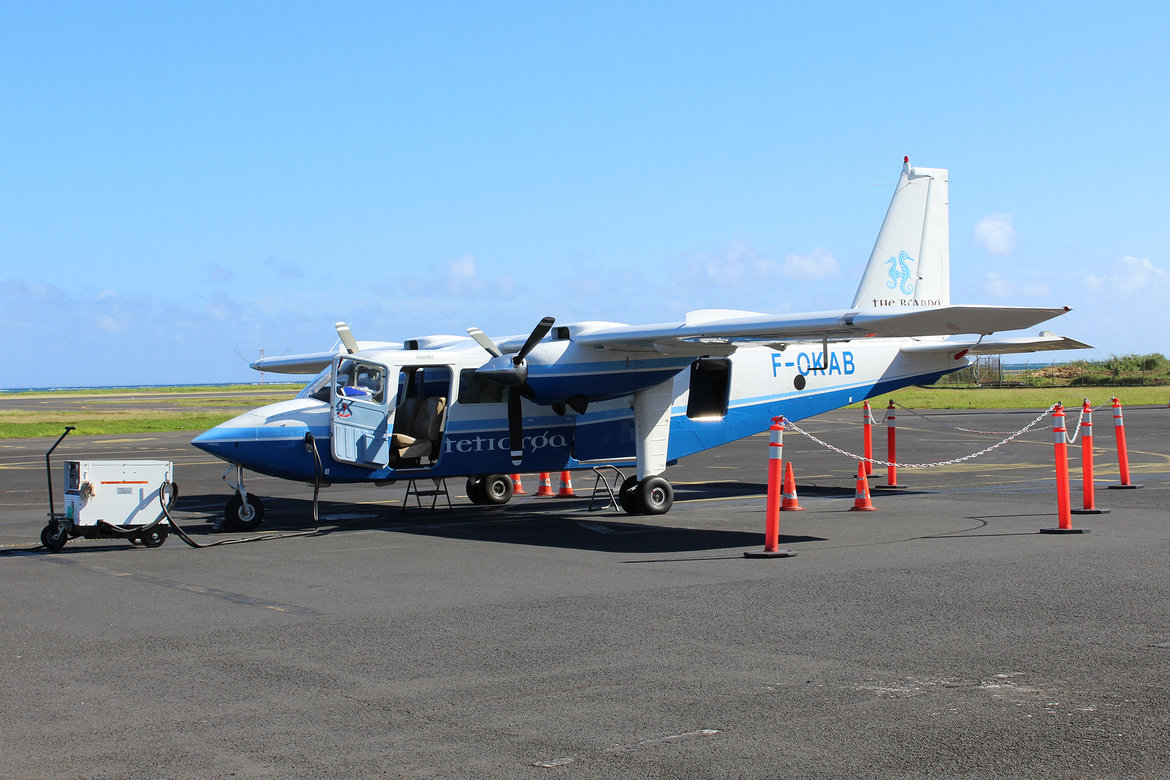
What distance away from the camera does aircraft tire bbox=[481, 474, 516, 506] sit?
18.9 meters

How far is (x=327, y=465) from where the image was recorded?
51.8 feet

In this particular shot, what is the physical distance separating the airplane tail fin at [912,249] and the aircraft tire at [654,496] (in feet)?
20.4

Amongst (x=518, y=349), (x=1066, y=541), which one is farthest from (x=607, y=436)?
(x=1066, y=541)

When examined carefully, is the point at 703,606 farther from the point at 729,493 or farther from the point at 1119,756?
the point at 729,493

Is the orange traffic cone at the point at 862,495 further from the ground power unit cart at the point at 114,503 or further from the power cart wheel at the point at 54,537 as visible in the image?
the power cart wheel at the point at 54,537

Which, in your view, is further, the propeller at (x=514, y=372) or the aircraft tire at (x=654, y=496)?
the aircraft tire at (x=654, y=496)

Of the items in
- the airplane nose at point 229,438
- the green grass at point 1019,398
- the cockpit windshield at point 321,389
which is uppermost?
the cockpit windshield at point 321,389

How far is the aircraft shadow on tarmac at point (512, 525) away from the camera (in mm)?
13578

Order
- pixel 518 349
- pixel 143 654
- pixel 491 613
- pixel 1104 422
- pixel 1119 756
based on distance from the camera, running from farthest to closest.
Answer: pixel 1104 422 < pixel 518 349 < pixel 491 613 < pixel 143 654 < pixel 1119 756

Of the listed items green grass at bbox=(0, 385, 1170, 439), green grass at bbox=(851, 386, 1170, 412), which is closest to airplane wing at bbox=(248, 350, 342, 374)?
green grass at bbox=(0, 385, 1170, 439)

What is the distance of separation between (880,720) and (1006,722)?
0.68 meters

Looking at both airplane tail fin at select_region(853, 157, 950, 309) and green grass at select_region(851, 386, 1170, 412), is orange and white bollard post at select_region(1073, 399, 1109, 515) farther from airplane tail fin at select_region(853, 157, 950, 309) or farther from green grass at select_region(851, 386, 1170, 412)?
green grass at select_region(851, 386, 1170, 412)

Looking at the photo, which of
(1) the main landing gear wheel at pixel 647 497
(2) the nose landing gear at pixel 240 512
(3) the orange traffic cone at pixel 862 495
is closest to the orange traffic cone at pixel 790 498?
(3) the orange traffic cone at pixel 862 495

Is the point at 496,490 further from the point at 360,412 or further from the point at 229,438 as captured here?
the point at 229,438
